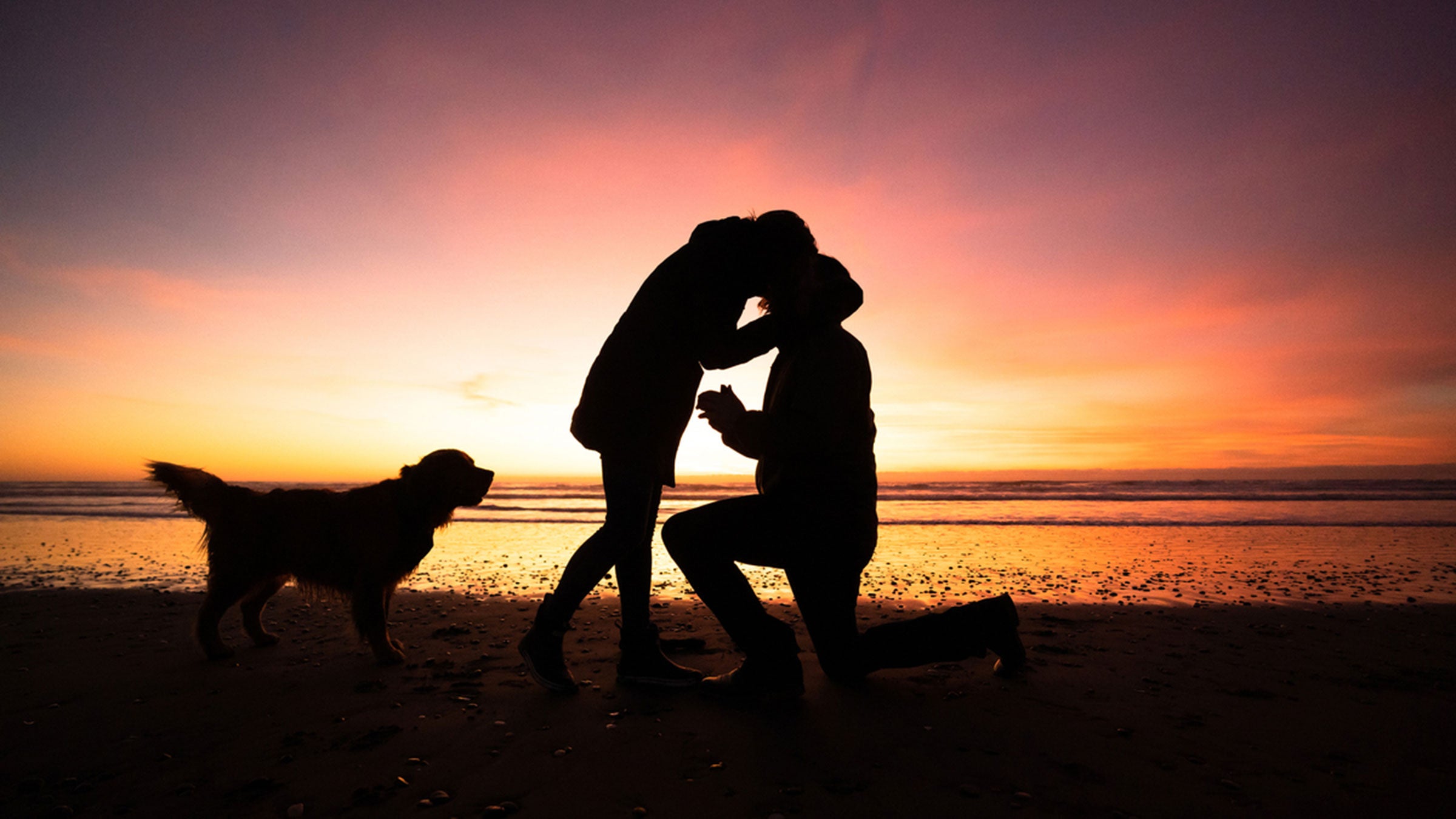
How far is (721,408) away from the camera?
3.05m

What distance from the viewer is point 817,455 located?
9.97 feet

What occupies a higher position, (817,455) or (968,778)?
(817,455)

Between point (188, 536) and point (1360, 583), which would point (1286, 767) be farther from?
point (188, 536)

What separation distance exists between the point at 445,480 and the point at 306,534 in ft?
3.18

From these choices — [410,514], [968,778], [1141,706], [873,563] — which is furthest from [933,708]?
[873,563]

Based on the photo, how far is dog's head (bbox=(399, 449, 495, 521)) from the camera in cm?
438

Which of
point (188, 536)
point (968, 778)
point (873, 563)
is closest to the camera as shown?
point (968, 778)

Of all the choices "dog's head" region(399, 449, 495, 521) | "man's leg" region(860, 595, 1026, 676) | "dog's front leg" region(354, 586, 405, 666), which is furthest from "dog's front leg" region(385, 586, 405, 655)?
"man's leg" region(860, 595, 1026, 676)

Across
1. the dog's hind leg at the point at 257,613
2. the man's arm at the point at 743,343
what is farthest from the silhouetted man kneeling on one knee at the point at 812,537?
the dog's hind leg at the point at 257,613

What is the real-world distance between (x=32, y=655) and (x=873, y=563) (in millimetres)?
7820

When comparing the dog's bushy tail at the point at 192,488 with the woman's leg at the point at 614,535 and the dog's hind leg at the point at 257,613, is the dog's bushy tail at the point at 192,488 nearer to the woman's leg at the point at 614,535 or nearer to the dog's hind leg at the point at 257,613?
the dog's hind leg at the point at 257,613

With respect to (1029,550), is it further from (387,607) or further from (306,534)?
(306,534)

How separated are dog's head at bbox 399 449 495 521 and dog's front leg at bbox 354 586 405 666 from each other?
0.65 meters

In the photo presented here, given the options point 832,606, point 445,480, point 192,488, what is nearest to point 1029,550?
point 832,606
